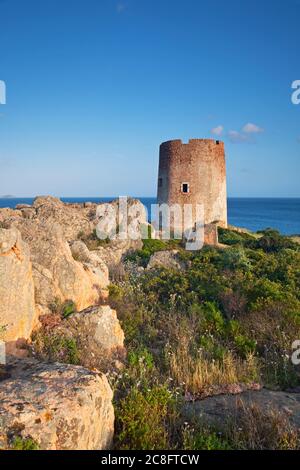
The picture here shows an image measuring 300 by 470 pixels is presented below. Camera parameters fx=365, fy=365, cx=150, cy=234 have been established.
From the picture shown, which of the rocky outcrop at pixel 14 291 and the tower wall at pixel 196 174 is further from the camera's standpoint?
the tower wall at pixel 196 174

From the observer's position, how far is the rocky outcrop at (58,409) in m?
3.23

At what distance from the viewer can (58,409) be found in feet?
11.2

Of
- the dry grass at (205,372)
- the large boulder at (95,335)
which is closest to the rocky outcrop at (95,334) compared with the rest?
the large boulder at (95,335)

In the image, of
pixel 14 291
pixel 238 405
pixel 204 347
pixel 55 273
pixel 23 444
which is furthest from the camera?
pixel 55 273

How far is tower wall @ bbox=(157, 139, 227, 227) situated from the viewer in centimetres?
2622

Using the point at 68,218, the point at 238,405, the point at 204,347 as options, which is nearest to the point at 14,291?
the point at 204,347

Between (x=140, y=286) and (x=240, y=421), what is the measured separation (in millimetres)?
6967

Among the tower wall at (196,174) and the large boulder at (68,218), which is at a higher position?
the tower wall at (196,174)

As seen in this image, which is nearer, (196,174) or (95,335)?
(95,335)

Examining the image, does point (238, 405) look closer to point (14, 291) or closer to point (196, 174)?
point (14, 291)

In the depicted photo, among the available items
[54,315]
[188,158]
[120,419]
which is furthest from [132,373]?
[188,158]

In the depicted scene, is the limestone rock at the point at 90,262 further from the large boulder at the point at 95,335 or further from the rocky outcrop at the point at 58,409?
the rocky outcrop at the point at 58,409

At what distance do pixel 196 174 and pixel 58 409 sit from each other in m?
24.0

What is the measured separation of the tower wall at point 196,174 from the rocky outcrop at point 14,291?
68.9 ft
